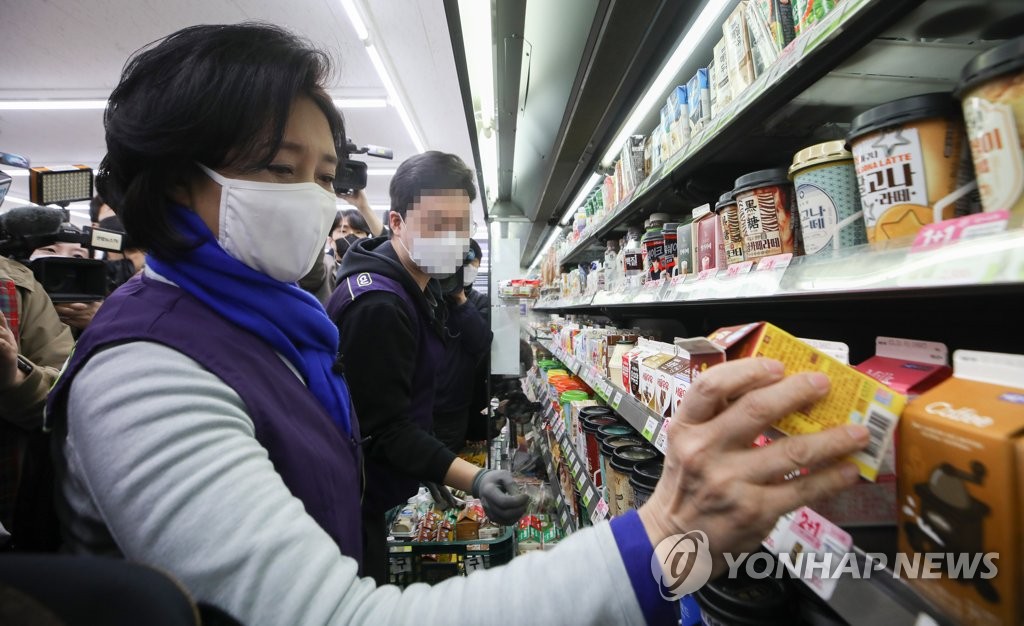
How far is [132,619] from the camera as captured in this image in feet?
0.93

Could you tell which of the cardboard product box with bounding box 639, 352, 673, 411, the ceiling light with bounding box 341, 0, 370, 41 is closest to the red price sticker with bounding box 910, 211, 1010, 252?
the cardboard product box with bounding box 639, 352, 673, 411

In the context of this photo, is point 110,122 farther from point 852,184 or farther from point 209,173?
point 852,184

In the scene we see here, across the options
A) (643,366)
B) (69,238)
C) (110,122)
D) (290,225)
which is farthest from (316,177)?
(69,238)

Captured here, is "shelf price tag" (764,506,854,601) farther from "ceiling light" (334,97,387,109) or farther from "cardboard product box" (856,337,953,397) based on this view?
"ceiling light" (334,97,387,109)

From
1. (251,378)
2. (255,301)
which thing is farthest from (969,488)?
(255,301)

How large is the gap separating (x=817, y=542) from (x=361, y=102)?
18.6ft

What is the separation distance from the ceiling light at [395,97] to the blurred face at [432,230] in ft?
10.0

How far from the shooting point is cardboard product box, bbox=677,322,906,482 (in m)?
0.37

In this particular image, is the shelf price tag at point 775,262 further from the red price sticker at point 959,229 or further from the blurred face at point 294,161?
the blurred face at point 294,161

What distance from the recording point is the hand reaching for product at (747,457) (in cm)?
38

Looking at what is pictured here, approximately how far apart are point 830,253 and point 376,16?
411 cm

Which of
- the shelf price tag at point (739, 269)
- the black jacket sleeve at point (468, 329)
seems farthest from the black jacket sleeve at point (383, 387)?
the black jacket sleeve at point (468, 329)

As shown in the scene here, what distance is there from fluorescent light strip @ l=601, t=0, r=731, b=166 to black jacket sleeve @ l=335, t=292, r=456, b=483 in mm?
1197

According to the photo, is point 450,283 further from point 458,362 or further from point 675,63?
point 675,63
